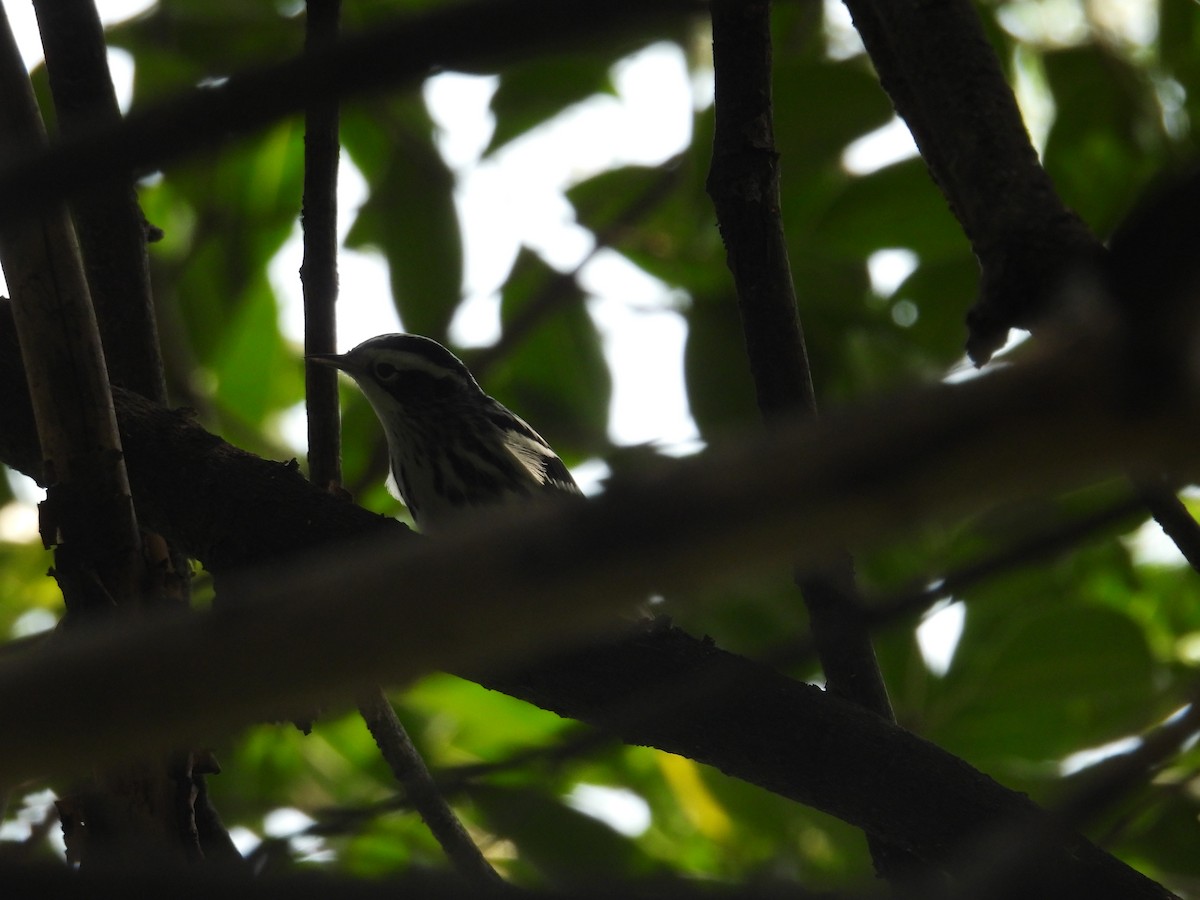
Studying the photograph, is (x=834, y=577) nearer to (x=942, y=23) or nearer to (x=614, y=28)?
(x=942, y=23)

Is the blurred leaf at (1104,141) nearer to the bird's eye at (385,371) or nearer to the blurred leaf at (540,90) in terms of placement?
the blurred leaf at (540,90)

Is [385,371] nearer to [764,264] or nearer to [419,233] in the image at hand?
[419,233]

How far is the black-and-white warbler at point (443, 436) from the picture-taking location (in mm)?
5195

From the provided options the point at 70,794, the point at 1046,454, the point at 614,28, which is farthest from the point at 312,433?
the point at 1046,454

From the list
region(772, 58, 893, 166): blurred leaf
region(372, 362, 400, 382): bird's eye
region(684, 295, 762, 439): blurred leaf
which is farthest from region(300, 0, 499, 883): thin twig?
region(372, 362, 400, 382): bird's eye

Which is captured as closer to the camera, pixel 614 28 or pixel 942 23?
pixel 614 28

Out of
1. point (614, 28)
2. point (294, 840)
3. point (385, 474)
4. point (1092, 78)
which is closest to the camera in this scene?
point (614, 28)

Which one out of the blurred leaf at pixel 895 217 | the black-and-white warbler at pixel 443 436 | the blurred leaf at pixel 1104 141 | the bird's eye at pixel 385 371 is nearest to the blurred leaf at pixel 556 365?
the black-and-white warbler at pixel 443 436

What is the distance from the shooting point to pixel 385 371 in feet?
18.8

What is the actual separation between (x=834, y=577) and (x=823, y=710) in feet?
1.29

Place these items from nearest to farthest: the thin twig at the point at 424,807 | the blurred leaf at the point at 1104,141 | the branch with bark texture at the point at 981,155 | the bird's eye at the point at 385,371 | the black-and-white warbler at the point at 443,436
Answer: the branch with bark texture at the point at 981,155 → the thin twig at the point at 424,807 → the blurred leaf at the point at 1104,141 → the black-and-white warbler at the point at 443,436 → the bird's eye at the point at 385,371

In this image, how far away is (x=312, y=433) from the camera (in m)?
3.81

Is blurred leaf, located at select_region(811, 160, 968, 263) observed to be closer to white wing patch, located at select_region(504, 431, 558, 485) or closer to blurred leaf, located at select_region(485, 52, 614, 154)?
blurred leaf, located at select_region(485, 52, 614, 154)

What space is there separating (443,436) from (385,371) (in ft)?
1.73
